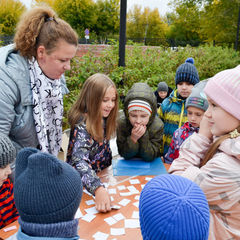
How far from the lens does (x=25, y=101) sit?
5.84ft

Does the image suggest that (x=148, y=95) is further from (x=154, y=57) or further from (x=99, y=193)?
(x=154, y=57)

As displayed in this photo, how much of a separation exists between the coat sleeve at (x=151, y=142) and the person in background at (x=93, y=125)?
1.11 feet

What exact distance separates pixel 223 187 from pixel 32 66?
164cm

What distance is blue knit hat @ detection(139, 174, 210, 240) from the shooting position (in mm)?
712

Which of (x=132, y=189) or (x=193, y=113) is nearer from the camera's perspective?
(x=132, y=189)

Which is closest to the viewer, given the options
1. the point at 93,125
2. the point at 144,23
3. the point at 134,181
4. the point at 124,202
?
the point at 124,202

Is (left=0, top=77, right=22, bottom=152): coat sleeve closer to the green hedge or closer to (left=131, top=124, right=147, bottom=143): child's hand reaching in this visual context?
(left=131, top=124, right=147, bottom=143): child's hand reaching

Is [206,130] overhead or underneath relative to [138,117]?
overhead

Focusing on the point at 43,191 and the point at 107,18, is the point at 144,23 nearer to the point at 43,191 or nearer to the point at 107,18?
the point at 107,18

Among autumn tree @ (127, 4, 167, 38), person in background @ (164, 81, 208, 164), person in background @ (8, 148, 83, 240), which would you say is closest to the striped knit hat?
person in background @ (164, 81, 208, 164)

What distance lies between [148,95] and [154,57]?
5258 millimetres

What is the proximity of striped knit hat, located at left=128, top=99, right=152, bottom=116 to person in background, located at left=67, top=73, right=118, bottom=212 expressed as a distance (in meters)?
0.16

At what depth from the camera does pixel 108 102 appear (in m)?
2.16

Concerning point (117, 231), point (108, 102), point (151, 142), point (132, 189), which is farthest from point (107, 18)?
point (117, 231)
